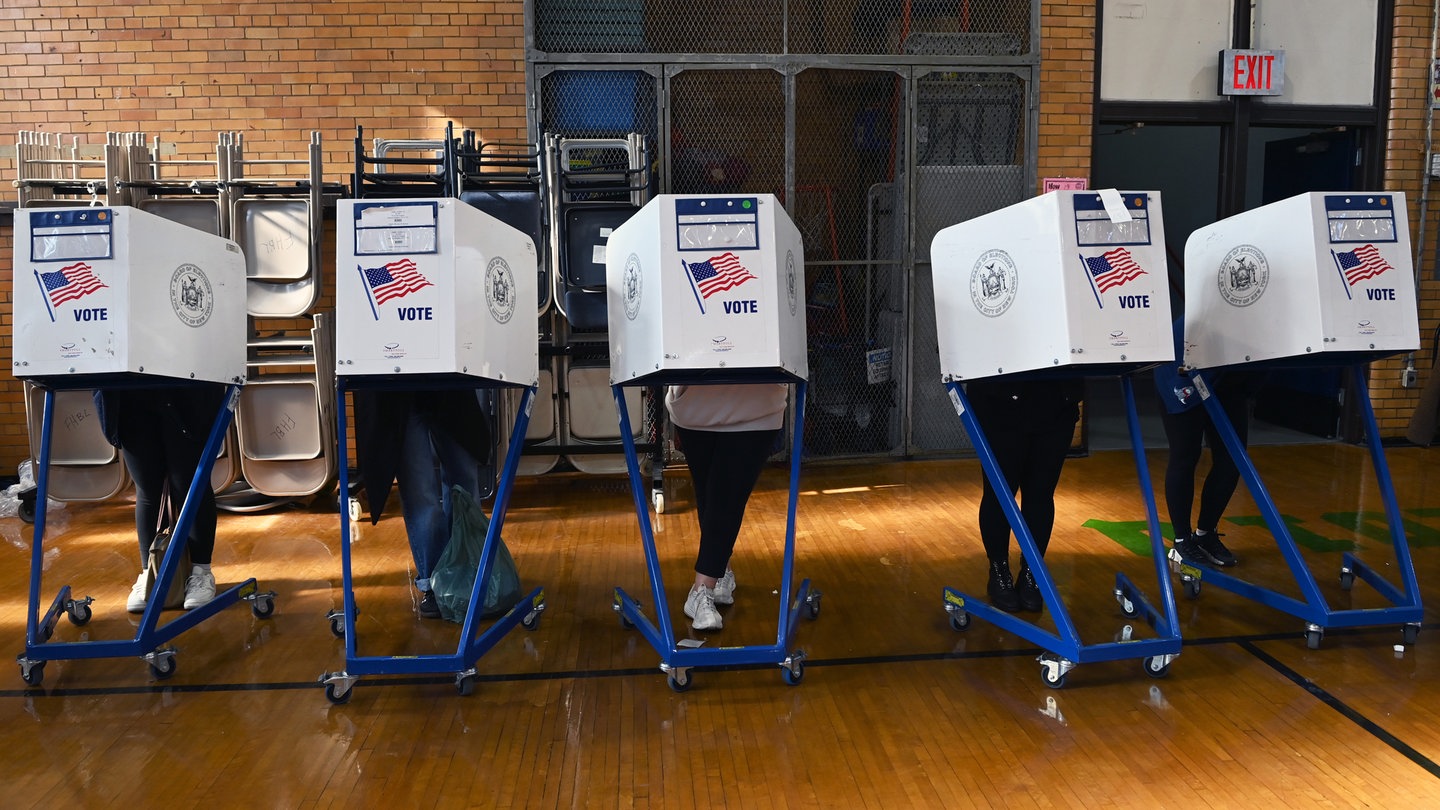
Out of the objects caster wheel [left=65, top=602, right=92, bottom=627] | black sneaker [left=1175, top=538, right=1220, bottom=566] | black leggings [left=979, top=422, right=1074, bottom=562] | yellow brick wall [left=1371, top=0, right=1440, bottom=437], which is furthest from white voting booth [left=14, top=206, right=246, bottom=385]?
yellow brick wall [left=1371, top=0, right=1440, bottom=437]

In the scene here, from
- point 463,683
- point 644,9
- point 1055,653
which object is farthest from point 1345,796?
point 644,9

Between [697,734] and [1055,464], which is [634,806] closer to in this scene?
[697,734]

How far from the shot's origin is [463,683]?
9.27ft

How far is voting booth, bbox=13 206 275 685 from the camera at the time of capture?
2717mm

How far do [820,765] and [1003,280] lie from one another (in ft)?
4.71

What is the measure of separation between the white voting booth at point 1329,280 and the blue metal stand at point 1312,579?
0.26 m

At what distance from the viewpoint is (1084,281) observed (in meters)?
2.69

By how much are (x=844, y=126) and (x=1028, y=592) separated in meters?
3.62

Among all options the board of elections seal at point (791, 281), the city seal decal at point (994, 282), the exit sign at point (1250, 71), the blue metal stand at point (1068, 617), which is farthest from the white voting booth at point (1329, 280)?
the exit sign at point (1250, 71)

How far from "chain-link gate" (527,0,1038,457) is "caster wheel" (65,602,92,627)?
11.3 ft

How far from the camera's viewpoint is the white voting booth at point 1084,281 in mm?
2678

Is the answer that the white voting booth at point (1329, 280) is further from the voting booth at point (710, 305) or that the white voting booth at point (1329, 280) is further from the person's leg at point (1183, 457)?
the voting booth at point (710, 305)

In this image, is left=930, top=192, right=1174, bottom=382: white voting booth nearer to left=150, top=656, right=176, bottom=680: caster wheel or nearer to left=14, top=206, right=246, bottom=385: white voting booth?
left=14, top=206, right=246, bottom=385: white voting booth

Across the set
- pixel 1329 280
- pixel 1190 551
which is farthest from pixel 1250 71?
pixel 1329 280
